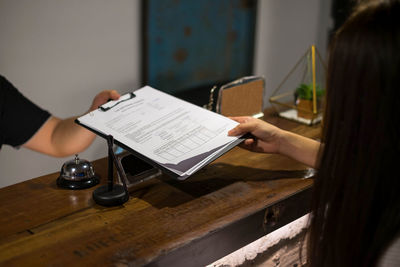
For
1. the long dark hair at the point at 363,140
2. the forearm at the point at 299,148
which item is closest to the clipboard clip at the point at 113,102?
the forearm at the point at 299,148

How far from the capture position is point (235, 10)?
3498 millimetres

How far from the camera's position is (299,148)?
1435mm

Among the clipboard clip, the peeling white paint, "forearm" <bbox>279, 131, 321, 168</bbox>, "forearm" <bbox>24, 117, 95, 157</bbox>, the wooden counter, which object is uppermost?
the clipboard clip

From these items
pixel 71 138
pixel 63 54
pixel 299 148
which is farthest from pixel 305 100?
pixel 63 54

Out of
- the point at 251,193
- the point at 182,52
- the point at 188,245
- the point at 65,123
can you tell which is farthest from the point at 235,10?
the point at 188,245

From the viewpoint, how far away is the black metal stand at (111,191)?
47.0 inches

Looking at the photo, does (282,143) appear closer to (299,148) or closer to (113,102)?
(299,148)

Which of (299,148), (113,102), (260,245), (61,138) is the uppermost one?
(113,102)

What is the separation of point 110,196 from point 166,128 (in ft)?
→ 0.86

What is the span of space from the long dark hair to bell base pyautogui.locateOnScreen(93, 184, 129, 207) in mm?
522

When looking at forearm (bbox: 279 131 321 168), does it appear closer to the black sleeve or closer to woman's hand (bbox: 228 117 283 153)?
woman's hand (bbox: 228 117 283 153)

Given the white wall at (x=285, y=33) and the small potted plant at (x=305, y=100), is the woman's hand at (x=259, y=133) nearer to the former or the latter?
the small potted plant at (x=305, y=100)

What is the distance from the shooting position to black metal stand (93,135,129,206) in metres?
1.19

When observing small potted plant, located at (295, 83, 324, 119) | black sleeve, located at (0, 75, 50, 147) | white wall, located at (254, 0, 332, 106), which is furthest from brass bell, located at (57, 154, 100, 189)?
white wall, located at (254, 0, 332, 106)
